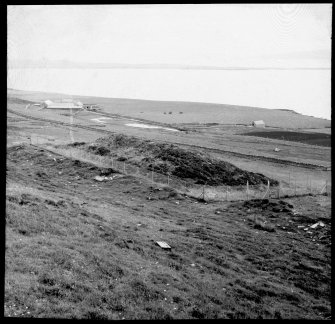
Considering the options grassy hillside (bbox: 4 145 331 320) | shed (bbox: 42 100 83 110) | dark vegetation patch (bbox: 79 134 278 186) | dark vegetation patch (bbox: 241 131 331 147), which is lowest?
grassy hillside (bbox: 4 145 331 320)

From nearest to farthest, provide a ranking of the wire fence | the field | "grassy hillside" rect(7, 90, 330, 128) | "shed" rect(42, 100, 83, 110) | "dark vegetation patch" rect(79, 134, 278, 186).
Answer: the field < the wire fence < "dark vegetation patch" rect(79, 134, 278, 186) < "shed" rect(42, 100, 83, 110) < "grassy hillside" rect(7, 90, 330, 128)

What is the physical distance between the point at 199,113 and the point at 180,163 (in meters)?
20.7

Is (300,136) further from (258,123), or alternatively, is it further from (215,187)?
(215,187)

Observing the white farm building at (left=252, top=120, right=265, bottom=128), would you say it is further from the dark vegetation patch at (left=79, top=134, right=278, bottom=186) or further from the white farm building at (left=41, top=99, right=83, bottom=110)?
the white farm building at (left=41, top=99, right=83, bottom=110)

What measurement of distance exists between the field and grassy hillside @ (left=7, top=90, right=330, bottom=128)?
36.1 ft

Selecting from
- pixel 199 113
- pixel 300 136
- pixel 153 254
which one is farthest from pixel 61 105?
pixel 153 254

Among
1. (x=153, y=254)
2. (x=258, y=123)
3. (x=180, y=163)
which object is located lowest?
(x=153, y=254)

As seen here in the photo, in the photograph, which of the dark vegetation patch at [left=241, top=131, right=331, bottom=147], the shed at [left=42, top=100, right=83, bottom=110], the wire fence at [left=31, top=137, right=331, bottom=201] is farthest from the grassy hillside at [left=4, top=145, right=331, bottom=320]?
the dark vegetation patch at [left=241, top=131, right=331, bottom=147]

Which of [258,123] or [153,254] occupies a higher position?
[258,123]

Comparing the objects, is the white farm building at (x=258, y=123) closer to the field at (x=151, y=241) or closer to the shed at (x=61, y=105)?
the field at (x=151, y=241)

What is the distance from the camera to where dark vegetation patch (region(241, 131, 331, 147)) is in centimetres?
2608

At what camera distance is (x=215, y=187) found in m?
17.0
